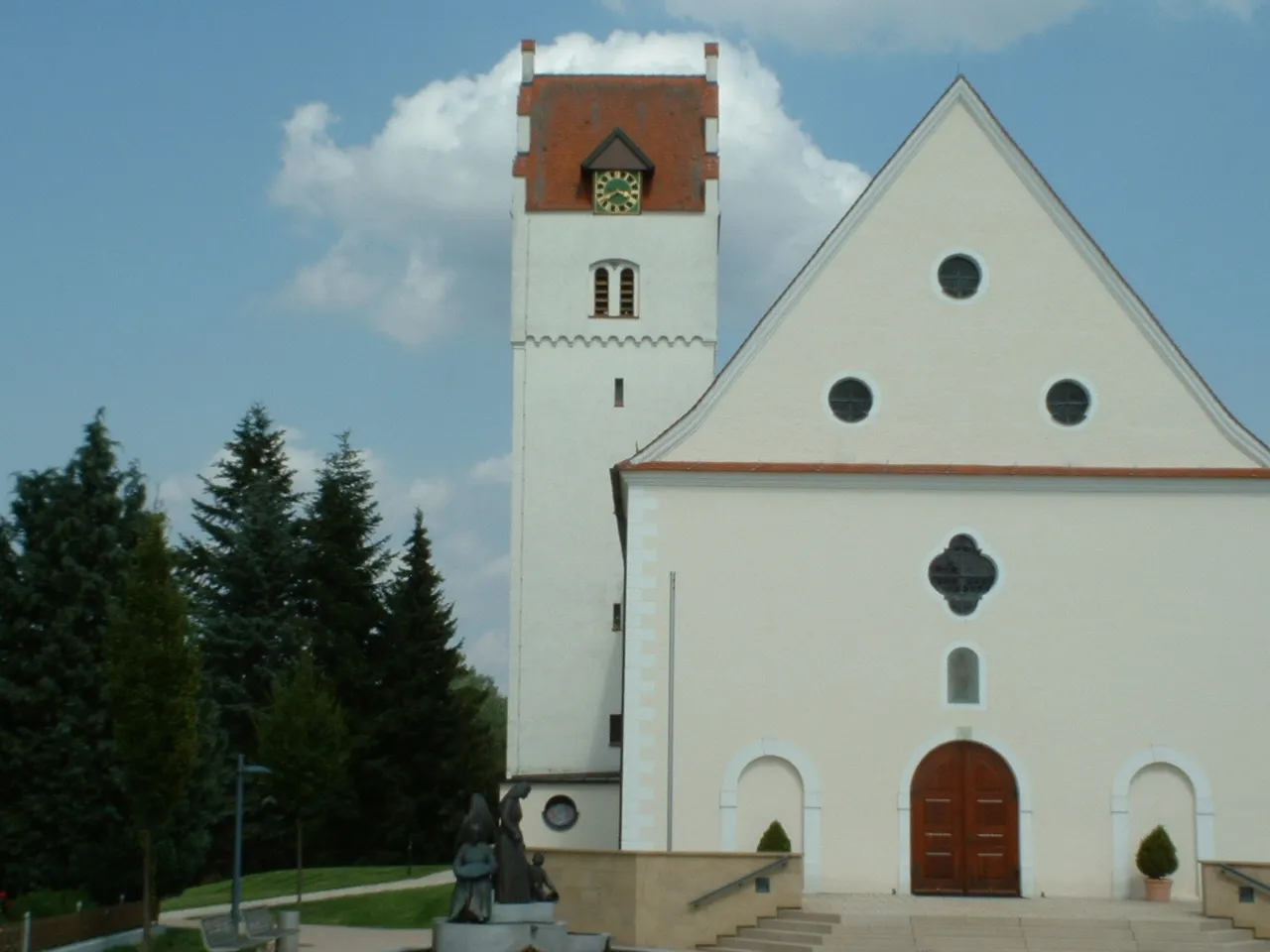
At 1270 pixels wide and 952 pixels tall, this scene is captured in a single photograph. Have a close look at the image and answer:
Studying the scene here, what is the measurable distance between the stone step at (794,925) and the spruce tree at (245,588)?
96.7 feet

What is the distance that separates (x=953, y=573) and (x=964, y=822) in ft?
11.8

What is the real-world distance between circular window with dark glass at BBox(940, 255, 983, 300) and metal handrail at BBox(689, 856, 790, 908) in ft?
30.1

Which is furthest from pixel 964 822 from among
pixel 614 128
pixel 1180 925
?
pixel 614 128

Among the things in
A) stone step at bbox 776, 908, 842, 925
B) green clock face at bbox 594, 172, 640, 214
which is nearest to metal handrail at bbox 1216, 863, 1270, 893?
stone step at bbox 776, 908, 842, 925

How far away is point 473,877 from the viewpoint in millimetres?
17969

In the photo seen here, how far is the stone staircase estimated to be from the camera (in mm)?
20969

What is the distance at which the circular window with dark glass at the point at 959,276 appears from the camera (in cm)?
2688

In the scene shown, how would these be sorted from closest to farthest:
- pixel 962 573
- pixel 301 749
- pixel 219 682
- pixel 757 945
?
pixel 757 945 → pixel 962 573 → pixel 301 749 → pixel 219 682

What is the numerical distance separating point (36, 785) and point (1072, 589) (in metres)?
16.0

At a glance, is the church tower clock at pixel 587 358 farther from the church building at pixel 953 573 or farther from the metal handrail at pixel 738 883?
the metal handrail at pixel 738 883

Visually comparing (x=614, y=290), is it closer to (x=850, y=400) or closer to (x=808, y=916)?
(x=850, y=400)

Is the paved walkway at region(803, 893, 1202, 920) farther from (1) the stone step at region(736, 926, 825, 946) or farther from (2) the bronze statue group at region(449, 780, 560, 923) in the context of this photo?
(2) the bronze statue group at region(449, 780, 560, 923)

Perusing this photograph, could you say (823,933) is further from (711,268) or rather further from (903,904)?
(711,268)

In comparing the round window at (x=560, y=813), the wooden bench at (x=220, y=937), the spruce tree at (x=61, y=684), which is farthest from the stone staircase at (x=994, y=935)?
the round window at (x=560, y=813)
